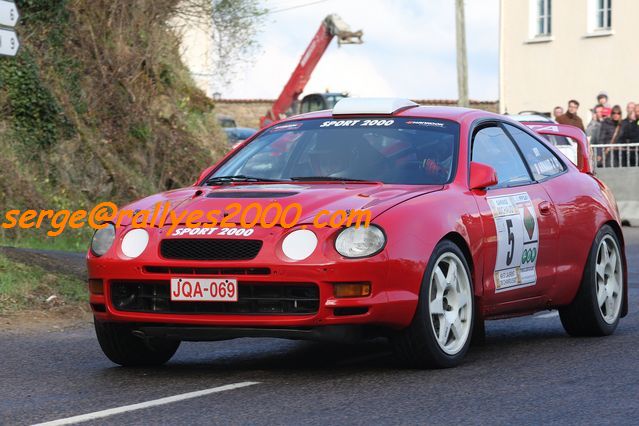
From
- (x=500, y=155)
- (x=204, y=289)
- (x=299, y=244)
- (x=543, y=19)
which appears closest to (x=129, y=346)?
(x=204, y=289)

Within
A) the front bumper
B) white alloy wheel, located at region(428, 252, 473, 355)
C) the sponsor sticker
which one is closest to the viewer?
the front bumper

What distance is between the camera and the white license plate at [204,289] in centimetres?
709

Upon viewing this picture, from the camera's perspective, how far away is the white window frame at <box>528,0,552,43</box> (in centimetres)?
4475

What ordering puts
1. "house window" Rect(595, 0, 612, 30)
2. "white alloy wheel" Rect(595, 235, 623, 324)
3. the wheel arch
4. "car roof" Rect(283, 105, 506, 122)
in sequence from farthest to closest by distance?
"house window" Rect(595, 0, 612, 30)
the wheel arch
"white alloy wheel" Rect(595, 235, 623, 324)
"car roof" Rect(283, 105, 506, 122)

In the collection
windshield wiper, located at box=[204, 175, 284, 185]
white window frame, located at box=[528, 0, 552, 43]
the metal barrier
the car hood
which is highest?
white window frame, located at box=[528, 0, 552, 43]

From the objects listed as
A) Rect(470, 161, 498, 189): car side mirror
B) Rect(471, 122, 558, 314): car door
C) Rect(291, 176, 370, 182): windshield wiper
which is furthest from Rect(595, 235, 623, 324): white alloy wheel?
Rect(291, 176, 370, 182): windshield wiper

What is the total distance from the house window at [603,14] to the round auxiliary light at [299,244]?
37523 mm

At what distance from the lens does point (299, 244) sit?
7070mm

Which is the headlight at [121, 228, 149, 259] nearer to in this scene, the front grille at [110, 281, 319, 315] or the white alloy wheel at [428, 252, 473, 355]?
the front grille at [110, 281, 319, 315]

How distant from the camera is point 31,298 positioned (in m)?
10.9

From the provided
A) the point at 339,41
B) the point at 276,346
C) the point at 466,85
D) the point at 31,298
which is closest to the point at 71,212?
the point at 31,298

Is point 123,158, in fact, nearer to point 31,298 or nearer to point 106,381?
point 31,298

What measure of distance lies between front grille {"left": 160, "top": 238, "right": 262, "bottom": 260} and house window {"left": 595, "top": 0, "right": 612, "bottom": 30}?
3755 centimetres

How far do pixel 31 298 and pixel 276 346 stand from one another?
9.36ft
